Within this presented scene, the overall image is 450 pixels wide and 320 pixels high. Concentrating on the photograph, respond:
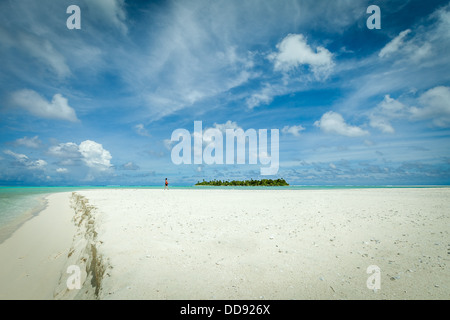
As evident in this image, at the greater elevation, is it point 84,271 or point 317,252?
point 317,252

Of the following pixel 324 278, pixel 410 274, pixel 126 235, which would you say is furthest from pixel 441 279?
pixel 126 235

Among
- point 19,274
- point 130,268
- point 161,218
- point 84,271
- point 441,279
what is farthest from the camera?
point 161,218

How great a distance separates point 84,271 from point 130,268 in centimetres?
225

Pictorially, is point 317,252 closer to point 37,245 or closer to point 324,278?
point 324,278

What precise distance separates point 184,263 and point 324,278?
4013mm

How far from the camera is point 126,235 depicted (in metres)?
8.79

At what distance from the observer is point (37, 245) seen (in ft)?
35.1

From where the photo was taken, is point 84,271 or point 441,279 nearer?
point 441,279
